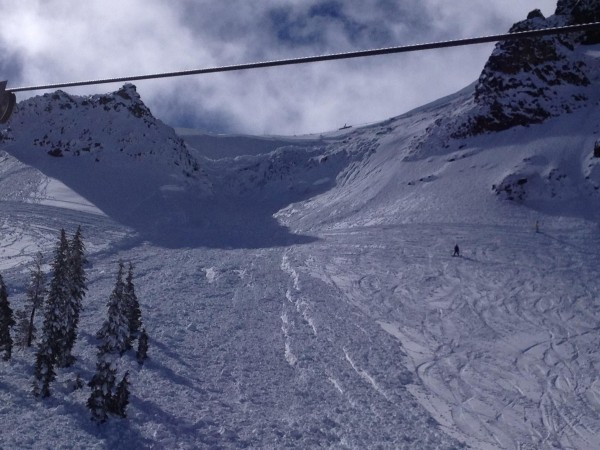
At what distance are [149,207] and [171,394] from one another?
173 ft

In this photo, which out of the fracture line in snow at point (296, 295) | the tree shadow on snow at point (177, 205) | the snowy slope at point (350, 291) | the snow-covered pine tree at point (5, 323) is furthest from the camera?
the tree shadow on snow at point (177, 205)

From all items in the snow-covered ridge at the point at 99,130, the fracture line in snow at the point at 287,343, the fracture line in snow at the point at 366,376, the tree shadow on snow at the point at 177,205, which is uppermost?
the snow-covered ridge at the point at 99,130

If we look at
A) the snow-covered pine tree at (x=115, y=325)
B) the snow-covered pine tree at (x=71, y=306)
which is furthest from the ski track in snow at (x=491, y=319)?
the snow-covered pine tree at (x=71, y=306)

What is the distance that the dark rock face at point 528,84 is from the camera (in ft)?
222

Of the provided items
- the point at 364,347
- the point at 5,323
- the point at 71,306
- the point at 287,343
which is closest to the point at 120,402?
the point at 71,306

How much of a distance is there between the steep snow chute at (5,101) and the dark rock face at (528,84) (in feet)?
220

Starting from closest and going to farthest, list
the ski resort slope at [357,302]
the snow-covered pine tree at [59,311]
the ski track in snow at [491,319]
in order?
the ski resort slope at [357,302] < the ski track in snow at [491,319] < the snow-covered pine tree at [59,311]

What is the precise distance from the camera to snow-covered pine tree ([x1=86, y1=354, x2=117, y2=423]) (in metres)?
19.1

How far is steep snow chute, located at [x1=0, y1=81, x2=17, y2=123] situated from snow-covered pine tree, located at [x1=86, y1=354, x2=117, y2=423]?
557 inches

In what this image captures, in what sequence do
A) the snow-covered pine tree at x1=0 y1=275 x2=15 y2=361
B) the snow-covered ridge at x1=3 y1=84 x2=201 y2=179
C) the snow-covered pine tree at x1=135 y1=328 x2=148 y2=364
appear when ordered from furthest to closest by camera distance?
the snow-covered ridge at x1=3 y1=84 x2=201 y2=179 < the snow-covered pine tree at x1=135 y1=328 x2=148 y2=364 < the snow-covered pine tree at x1=0 y1=275 x2=15 y2=361

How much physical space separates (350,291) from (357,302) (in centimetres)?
208

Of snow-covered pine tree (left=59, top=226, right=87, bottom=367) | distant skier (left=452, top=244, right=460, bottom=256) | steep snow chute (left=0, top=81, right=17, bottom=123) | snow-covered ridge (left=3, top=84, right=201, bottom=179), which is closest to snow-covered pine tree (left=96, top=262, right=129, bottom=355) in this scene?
snow-covered pine tree (left=59, top=226, right=87, bottom=367)

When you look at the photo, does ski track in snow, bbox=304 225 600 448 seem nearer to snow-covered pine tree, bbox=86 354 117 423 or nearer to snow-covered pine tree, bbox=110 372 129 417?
snow-covered pine tree, bbox=110 372 129 417

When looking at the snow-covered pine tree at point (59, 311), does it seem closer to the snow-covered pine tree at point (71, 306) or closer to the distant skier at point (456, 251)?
the snow-covered pine tree at point (71, 306)
